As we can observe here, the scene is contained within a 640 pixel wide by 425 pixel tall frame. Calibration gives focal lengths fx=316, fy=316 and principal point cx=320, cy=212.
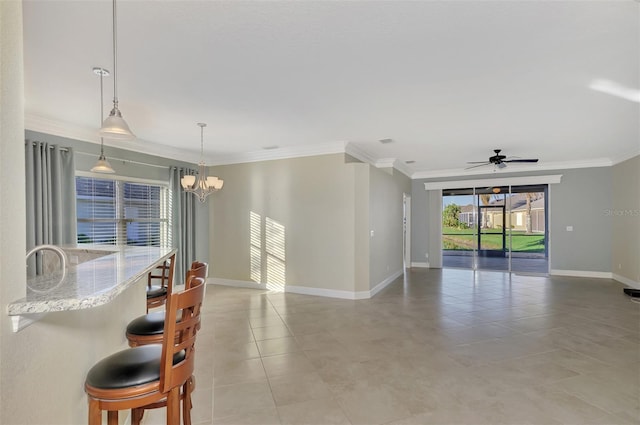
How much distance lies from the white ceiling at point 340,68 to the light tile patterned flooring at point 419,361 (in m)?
2.78

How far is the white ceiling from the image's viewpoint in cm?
209

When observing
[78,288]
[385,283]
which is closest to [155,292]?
[78,288]

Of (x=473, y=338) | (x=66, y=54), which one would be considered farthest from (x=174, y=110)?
(x=473, y=338)

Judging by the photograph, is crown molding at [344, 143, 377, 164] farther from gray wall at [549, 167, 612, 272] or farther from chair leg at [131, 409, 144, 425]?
gray wall at [549, 167, 612, 272]

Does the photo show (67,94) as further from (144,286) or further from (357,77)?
(357,77)

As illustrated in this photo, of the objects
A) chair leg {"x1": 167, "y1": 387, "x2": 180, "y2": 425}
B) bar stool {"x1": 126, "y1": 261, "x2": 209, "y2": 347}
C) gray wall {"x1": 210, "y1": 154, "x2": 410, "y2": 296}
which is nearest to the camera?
chair leg {"x1": 167, "y1": 387, "x2": 180, "y2": 425}

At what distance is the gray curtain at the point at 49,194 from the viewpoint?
13.0 ft

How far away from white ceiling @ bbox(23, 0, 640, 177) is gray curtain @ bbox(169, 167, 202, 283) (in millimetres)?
1284

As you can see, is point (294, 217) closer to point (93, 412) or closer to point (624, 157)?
point (93, 412)

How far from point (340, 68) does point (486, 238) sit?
9063mm

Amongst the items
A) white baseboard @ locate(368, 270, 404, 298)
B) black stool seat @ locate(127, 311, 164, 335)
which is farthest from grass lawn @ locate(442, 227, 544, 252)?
black stool seat @ locate(127, 311, 164, 335)

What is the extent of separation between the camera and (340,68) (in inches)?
111

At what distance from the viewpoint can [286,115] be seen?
4.10m

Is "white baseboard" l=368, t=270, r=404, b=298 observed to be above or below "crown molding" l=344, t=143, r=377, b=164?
below
